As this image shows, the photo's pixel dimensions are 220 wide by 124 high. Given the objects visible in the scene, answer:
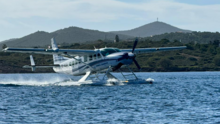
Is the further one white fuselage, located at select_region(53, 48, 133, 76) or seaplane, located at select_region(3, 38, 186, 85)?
seaplane, located at select_region(3, 38, 186, 85)

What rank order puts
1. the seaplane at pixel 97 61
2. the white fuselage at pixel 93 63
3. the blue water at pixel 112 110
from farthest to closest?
the seaplane at pixel 97 61 → the white fuselage at pixel 93 63 → the blue water at pixel 112 110

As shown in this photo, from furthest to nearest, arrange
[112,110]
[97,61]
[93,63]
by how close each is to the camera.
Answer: [93,63]
[97,61]
[112,110]

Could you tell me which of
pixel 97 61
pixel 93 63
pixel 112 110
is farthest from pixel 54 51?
pixel 112 110

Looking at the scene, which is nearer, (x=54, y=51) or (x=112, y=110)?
(x=112, y=110)

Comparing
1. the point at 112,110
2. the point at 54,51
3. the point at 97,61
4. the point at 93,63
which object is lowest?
the point at 112,110

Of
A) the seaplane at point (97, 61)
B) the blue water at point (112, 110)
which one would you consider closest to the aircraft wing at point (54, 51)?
the seaplane at point (97, 61)

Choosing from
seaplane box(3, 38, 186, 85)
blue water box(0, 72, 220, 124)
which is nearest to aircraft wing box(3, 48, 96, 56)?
seaplane box(3, 38, 186, 85)

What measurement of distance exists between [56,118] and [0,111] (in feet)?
14.0

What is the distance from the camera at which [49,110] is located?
2125 centimetres

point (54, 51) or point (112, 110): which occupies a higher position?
point (54, 51)

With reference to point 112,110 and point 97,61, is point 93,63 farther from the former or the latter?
point 112,110

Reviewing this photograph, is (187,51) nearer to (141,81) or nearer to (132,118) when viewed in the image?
(141,81)

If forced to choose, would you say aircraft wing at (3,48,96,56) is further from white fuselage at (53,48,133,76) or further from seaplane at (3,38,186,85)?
white fuselage at (53,48,133,76)

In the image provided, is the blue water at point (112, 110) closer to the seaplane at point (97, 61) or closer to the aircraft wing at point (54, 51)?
the seaplane at point (97, 61)
